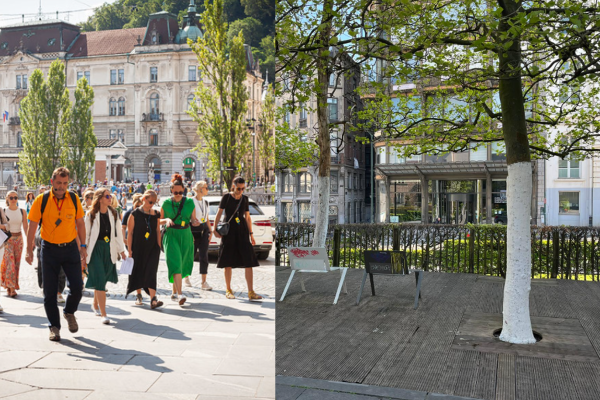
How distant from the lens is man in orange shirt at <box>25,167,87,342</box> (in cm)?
259

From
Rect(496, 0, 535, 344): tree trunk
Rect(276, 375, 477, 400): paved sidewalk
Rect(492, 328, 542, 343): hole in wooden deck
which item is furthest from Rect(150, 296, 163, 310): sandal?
Rect(492, 328, 542, 343): hole in wooden deck

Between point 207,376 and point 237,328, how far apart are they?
228 millimetres

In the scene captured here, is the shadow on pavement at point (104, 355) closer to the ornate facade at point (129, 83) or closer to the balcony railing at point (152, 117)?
the ornate facade at point (129, 83)

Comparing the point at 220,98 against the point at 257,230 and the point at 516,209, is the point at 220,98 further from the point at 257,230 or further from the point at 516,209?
the point at 516,209

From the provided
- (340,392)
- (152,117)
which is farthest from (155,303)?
(340,392)

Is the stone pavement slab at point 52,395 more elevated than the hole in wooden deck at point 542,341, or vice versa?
the stone pavement slab at point 52,395

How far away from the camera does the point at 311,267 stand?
8102 mm

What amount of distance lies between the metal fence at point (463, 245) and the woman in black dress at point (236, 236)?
7992 mm

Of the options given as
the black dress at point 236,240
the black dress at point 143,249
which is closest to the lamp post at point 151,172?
the black dress at point 143,249

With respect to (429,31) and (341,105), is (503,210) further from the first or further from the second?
(429,31)

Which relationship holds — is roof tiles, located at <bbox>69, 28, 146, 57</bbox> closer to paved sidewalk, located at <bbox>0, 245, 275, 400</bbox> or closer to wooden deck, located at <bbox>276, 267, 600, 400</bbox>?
paved sidewalk, located at <bbox>0, 245, 275, 400</bbox>

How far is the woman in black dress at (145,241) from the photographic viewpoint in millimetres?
2738

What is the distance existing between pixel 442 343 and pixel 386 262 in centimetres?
210

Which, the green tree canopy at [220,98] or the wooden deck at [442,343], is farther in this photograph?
the wooden deck at [442,343]
